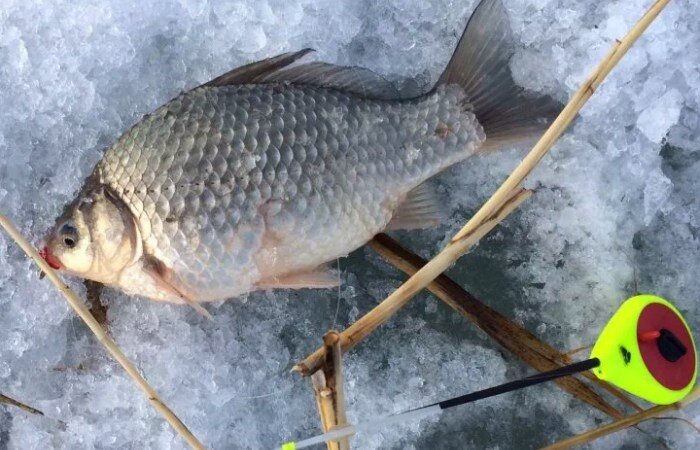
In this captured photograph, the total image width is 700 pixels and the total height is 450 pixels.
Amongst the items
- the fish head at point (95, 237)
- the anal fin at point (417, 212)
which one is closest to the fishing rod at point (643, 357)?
the anal fin at point (417, 212)

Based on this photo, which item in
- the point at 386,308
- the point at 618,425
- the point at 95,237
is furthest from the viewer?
the point at 618,425

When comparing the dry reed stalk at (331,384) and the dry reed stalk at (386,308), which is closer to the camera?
the dry reed stalk at (331,384)

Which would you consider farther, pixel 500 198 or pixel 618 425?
pixel 618 425

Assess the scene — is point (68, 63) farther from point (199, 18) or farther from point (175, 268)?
point (175, 268)

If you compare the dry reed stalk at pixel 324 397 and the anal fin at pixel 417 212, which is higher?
the anal fin at pixel 417 212

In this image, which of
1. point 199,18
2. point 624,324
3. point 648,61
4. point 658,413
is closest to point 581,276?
point 624,324

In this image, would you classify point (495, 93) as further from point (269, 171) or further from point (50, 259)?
point (50, 259)

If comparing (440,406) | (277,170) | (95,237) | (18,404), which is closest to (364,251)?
(277,170)

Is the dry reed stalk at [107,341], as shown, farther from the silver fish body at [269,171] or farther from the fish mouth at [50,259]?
the silver fish body at [269,171]
